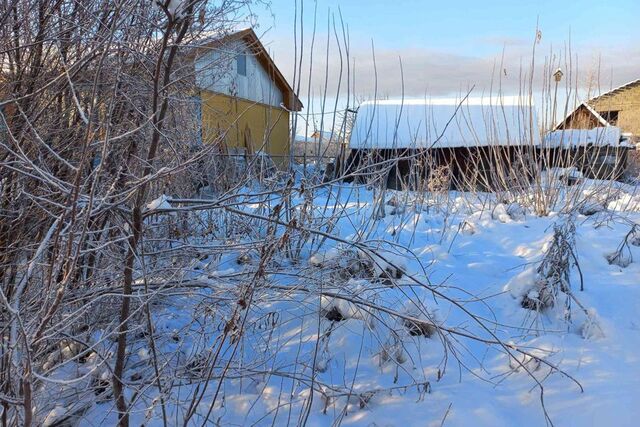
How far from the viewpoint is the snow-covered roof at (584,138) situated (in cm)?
584

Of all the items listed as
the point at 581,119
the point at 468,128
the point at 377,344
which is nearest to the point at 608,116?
the point at 581,119

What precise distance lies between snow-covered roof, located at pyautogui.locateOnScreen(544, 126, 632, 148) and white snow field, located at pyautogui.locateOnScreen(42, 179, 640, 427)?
226 cm

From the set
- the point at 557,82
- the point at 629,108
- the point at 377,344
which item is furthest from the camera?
the point at 629,108

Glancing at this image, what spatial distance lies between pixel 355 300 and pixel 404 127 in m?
9.46

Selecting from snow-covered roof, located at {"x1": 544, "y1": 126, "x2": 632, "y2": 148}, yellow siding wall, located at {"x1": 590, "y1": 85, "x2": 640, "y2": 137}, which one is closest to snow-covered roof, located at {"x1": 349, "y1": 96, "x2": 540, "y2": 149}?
snow-covered roof, located at {"x1": 544, "y1": 126, "x2": 632, "y2": 148}

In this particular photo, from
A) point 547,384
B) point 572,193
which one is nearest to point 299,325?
point 547,384

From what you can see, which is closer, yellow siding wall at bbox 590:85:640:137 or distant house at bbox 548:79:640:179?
distant house at bbox 548:79:640:179

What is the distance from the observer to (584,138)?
6.02 metres

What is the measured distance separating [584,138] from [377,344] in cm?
448

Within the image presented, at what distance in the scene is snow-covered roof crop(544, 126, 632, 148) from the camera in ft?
19.2

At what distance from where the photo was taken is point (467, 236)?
4.65 meters

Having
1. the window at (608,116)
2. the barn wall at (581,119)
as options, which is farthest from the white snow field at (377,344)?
the window at (608,116)

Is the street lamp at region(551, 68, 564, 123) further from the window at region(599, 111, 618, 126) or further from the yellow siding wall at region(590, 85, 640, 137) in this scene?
the yellow siding wall at region(590, 85, 640, 137)

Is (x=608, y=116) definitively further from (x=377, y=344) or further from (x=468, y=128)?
(x=377, y=344)
